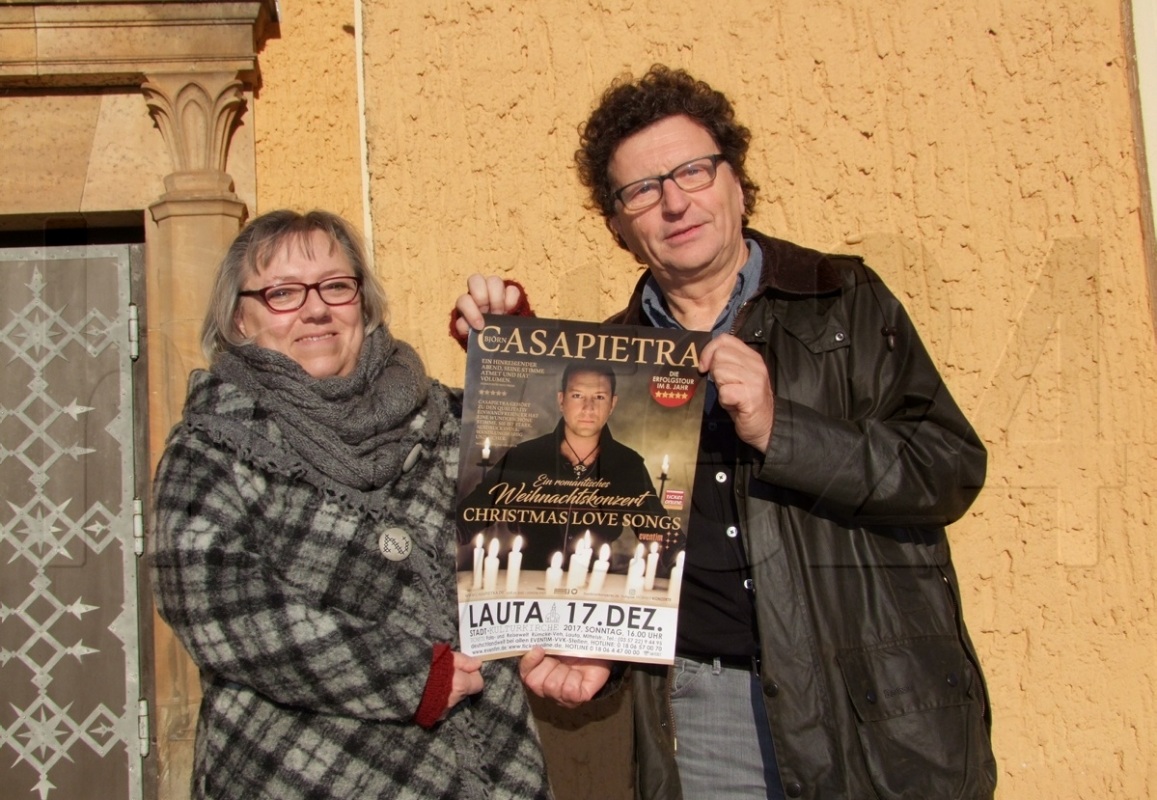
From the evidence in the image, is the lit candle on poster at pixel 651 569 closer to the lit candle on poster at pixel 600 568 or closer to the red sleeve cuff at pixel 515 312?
the lit candle on poster at pixel 600 568

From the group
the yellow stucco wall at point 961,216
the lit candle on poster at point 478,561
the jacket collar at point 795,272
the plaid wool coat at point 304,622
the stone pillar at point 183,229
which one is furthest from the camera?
the stone pillar at point 183,229

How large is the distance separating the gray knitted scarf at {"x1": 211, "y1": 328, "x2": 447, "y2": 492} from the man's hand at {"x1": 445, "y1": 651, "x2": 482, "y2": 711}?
0.34 m

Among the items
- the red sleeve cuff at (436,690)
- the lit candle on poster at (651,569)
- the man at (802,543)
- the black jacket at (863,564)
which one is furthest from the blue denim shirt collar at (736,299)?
the red sleeve cuff at (436,690)

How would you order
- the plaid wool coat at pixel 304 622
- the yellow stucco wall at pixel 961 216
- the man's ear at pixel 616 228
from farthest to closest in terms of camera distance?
the yellow stucco wall at pixel 961 216, the man's ear at pixel 616 228, the plaid wool coat at pixel 304 622

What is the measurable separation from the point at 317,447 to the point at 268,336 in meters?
0.23

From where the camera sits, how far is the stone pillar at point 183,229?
3.53 meters

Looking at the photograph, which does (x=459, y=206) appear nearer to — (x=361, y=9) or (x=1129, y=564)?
(x=361, y=9)

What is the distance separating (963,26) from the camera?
3217 millimetres

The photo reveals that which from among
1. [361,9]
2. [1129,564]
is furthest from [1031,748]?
[361,9]

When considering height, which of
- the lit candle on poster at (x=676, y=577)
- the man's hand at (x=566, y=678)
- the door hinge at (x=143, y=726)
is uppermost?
the lit candle on poster at (x=676, y=577)

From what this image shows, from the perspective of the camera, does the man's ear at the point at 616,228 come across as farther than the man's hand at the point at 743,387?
Yes

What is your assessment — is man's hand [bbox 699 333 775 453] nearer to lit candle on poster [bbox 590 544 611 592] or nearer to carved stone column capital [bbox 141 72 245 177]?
lit candle on poster [bbox 590 544 611 592]

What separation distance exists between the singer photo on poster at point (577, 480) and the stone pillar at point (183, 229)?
2.16 m

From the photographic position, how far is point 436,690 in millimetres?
1685
